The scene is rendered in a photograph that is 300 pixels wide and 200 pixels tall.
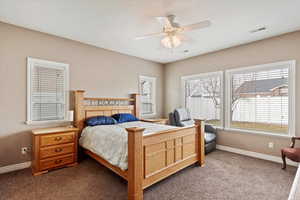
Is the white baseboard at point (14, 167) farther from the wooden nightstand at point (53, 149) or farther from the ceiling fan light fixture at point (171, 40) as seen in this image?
the ceiling fan light fixture at point (171, 40)

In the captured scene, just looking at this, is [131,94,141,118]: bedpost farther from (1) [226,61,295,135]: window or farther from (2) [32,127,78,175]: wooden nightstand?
(1) [226,61,295,135]: window

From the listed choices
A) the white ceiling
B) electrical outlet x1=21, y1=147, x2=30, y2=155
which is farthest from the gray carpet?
the white ceiling

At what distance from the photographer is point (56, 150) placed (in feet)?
9.32

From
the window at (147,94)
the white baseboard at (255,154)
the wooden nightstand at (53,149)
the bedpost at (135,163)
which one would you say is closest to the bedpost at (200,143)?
the white baseboard at (255,154)

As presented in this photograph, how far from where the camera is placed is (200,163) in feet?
9.93

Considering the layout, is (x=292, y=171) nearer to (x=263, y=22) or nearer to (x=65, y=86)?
(x=263, y=22)

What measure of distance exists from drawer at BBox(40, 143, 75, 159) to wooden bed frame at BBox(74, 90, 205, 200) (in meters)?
0.53

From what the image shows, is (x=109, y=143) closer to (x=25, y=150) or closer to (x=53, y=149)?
(x=53, y=149)

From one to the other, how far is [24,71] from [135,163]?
9.06 ft

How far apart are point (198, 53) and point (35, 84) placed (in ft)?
13.3

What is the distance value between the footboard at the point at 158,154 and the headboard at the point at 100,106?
1990mm

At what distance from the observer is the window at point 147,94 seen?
198 inches

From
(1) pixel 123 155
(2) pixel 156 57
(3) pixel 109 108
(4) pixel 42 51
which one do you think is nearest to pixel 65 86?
(4) pixel 42 51

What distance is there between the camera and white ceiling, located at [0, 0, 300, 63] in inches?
87.5
